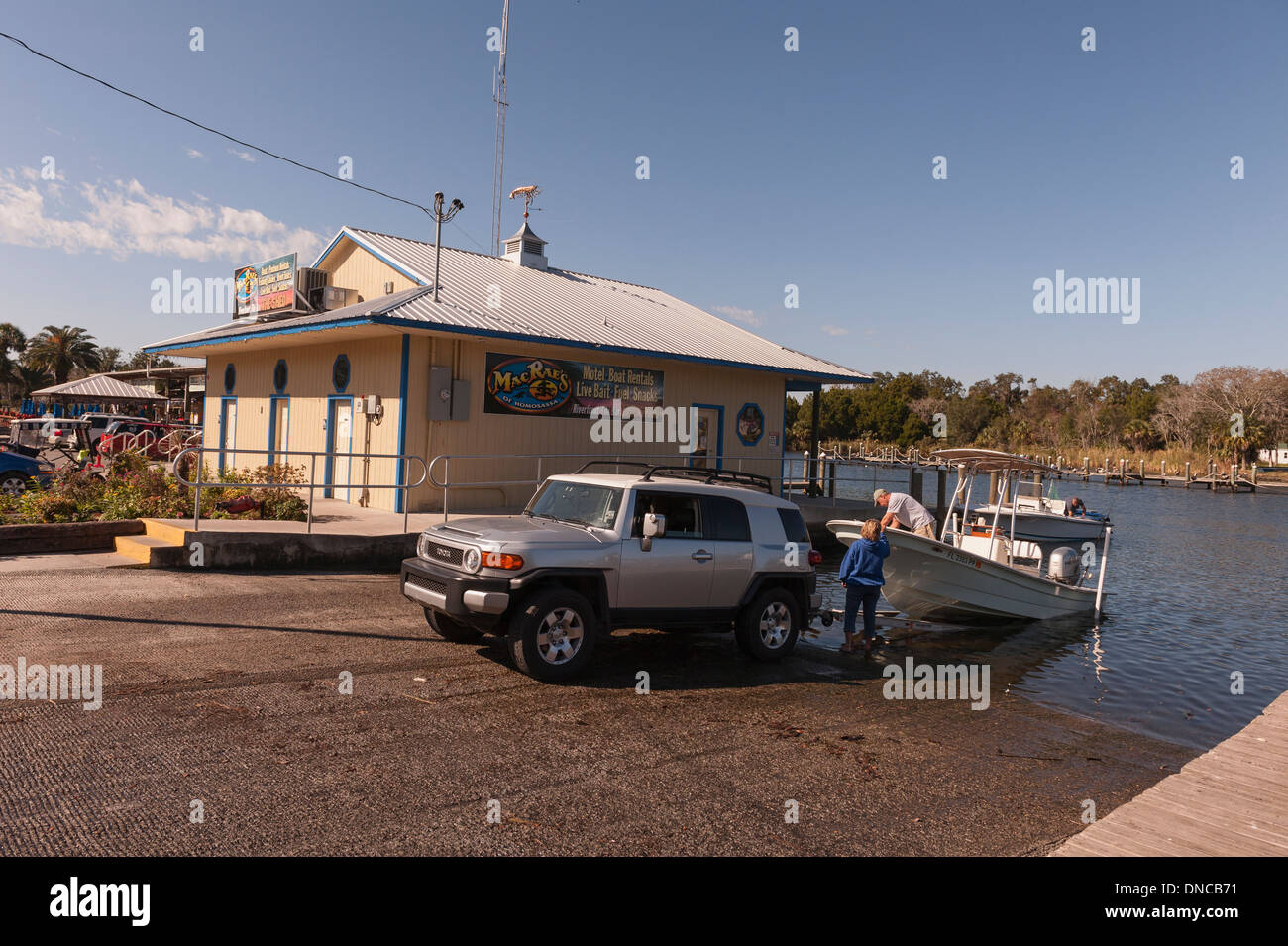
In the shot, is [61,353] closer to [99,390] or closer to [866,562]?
[99,390]

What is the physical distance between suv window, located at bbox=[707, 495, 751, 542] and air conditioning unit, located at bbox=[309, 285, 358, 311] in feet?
50.5

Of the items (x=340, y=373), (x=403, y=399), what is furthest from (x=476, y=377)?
(x=340, y=373)

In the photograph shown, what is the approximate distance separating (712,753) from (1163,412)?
104946mm

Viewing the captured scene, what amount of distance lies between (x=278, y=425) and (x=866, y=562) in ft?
55.4

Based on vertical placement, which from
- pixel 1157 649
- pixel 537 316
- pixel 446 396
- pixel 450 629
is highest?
pixel 537 316

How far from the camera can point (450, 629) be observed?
910 cm

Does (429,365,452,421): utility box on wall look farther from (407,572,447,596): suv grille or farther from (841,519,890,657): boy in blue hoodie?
(841,519,890,657): boy in blue hoodie

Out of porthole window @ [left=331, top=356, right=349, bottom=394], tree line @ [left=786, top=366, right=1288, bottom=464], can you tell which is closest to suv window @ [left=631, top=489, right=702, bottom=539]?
porthole window @ [left=331, top=356, right=349, bottom=394]

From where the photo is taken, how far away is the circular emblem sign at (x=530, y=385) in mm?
19078

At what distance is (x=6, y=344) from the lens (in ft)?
284

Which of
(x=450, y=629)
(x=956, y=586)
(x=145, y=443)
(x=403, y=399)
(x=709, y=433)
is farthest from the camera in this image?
(x=145, y=443)

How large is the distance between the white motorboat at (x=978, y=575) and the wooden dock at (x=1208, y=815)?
5307 mm

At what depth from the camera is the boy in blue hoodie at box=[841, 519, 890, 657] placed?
10.7 m
